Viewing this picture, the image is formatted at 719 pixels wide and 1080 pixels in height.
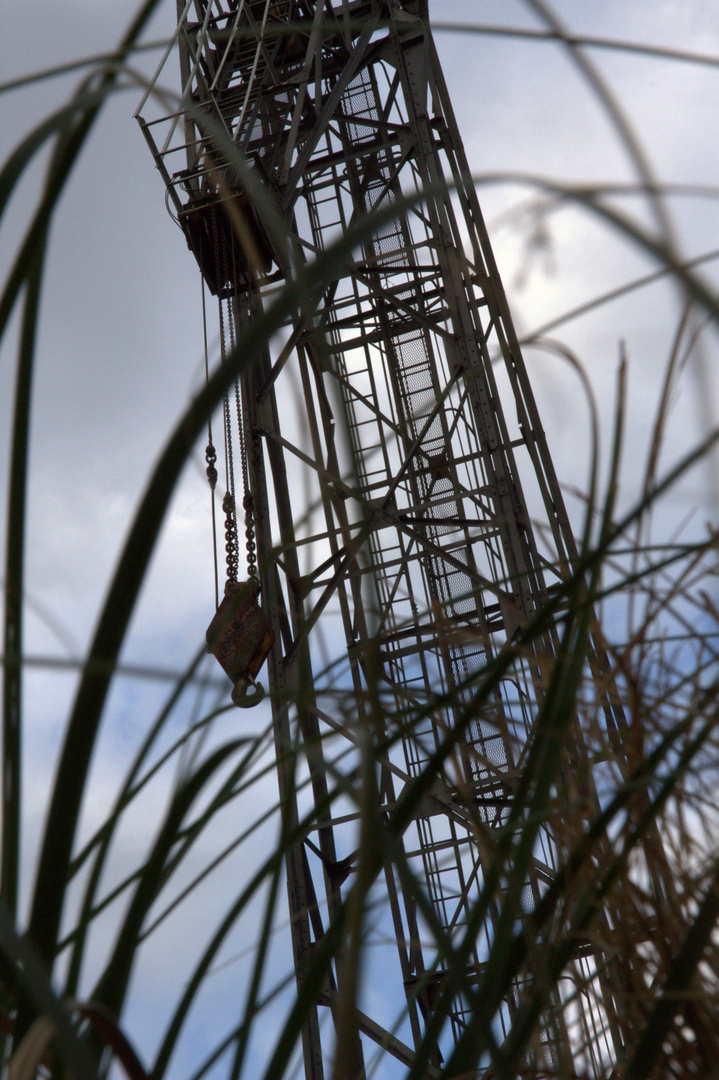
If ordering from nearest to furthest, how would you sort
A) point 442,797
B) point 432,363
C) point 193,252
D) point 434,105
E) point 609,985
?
point 609,985
point 442,797
point 193,252
point 434,105
point 432,363

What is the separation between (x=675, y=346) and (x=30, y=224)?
0.32m

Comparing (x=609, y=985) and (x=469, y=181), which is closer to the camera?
(x=469, y=181)

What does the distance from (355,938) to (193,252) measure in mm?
4696

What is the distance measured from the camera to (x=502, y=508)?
4.18 metres

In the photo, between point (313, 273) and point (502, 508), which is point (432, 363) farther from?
point (313, 273)

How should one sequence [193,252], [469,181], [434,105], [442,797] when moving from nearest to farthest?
1. [469,181]
2. [442,797]
3. [193,252]
4. [434,105]

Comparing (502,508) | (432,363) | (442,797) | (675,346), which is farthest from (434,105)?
(675,346)

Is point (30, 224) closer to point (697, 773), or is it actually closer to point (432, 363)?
point (697, 773)

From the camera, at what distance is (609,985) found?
69cm

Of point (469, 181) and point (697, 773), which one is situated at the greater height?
point (469, 181)

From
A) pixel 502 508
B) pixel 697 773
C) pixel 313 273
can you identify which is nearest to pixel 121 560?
pixel 313 273

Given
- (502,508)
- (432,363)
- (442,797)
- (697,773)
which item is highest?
(432,363)

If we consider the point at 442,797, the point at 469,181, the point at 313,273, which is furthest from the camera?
the point at 442,797

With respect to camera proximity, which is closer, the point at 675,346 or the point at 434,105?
the point at 675,346
